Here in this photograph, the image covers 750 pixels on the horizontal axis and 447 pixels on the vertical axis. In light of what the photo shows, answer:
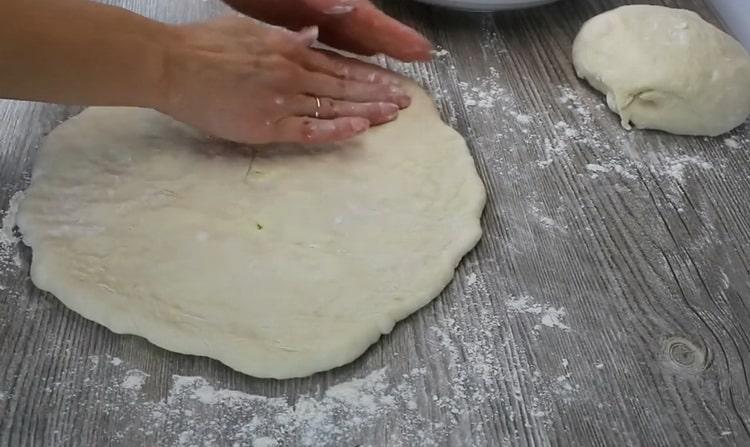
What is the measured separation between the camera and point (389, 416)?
38.4 inches

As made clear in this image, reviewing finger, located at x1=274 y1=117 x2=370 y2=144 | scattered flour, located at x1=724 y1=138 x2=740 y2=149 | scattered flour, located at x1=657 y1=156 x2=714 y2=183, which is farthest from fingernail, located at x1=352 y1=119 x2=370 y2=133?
scattered flour, located at x1=724 y1=138 x2=740 y2=149

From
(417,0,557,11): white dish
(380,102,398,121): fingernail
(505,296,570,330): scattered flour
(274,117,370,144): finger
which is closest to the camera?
(505,296,570,330): scattered flour

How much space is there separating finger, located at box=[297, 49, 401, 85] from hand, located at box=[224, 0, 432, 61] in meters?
0.04

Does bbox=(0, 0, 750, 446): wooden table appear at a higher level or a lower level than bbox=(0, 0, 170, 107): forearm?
lower

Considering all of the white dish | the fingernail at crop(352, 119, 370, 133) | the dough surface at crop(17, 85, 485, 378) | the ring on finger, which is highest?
the white dish

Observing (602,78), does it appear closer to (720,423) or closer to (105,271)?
(720,423)

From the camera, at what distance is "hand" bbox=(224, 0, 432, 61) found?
1327 millimetres

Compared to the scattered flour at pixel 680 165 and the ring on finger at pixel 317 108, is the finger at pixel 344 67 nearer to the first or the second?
the ring on finger at pixel 317 108

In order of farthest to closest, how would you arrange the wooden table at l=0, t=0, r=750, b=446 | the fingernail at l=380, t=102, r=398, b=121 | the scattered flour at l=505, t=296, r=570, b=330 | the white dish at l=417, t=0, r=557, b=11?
the white dish at l=417, t=0, r=557, b=11 < the fingernail at l=380, t=102, r=398, b=121 < the scattered flour at l=505, t=296, r=570, b=330 < the wooden table at l=0, t=0, r=750, b=446

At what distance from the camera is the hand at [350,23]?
1.33 metres

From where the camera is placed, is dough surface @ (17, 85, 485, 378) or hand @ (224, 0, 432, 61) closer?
dough surface @ (17, 85, 485, 378)

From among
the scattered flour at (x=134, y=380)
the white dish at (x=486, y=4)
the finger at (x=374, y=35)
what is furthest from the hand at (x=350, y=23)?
the scattered flour at (x=134, y=380)

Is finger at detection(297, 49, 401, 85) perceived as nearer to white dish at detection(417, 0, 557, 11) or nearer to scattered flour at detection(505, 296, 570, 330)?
white dish at detection(417, 0, 557, 11)

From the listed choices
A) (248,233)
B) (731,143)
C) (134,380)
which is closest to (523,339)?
(248,233)
